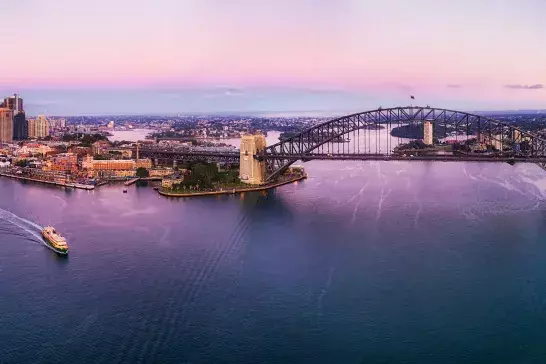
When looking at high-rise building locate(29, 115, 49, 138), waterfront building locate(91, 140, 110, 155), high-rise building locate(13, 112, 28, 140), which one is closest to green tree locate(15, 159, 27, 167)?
waterfront building locate(91, 140, 110, 155)

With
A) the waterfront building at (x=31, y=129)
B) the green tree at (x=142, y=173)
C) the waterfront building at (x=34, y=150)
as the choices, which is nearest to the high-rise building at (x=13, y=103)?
the waterfront building at (x=31, y=129)

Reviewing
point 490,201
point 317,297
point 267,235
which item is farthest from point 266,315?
point 490,201

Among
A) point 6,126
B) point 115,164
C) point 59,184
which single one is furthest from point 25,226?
point 6,126

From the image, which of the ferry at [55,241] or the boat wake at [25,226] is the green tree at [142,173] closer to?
the boat wake at [25,226]

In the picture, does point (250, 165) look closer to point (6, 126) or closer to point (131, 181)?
point (131, 181)

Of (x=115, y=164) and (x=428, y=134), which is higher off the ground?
(x=428, y=134)

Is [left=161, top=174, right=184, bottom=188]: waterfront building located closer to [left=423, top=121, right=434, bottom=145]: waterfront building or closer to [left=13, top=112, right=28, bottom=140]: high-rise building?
[left=423, top=121, right=434, bottom=145]: waterfront building
